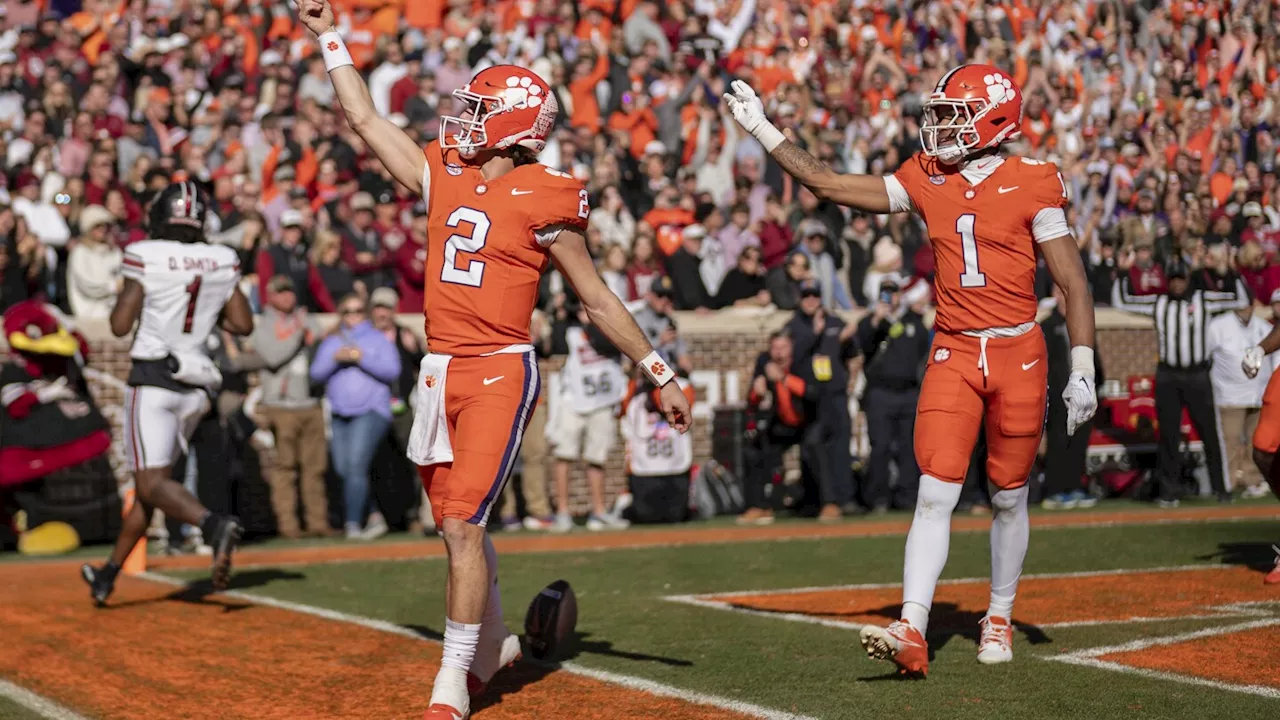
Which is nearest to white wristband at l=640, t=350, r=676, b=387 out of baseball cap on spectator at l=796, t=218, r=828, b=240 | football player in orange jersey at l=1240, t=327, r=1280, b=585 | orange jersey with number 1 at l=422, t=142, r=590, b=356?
orange jersey with number 1 at l=422, t=142, r=590, b=356

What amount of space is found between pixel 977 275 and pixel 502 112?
2.22m

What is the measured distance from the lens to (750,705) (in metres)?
5.97

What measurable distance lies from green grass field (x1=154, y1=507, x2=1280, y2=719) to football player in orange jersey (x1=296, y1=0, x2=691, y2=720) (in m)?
1.23

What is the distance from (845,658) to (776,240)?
10.9 metres

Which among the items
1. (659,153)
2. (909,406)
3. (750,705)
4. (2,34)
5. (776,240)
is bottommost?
(750,705)

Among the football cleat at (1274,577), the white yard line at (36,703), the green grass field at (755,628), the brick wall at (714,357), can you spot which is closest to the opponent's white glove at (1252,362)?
the football cleat at (1274,577)

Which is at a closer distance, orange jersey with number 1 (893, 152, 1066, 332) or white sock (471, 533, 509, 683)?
white sock (471, 533, 509, 683)

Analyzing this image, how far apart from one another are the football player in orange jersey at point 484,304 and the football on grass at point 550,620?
41.0 inches

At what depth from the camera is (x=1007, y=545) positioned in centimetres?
702

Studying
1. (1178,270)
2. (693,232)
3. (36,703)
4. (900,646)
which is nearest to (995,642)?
(900,646)

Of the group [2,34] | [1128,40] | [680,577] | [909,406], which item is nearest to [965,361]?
[680,577]

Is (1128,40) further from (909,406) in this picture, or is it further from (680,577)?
(680,577)

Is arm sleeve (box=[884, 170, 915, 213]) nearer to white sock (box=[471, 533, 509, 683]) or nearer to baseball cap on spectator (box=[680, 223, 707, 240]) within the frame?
white sock (box=[471, 533, 509, 683])

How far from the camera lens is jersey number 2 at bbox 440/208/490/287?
5934 millimetres
